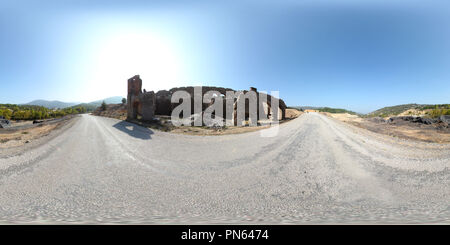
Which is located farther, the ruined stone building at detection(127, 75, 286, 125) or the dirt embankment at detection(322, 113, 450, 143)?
the ruined stone building at detection(127, 75, 286, 125)

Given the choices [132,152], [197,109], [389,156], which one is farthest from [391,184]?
[197,109]

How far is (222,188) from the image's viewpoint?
331 cm

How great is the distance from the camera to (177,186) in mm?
3412

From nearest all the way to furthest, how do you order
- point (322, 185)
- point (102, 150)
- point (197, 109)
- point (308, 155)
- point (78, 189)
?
point (78, 189) < point (322, 185) < point (308, 155) < point (102, 150) < point (197, 109)

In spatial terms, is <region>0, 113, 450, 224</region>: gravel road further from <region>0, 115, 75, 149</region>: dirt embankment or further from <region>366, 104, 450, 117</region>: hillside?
<region>366, 104, 450, 117</region>: hillside

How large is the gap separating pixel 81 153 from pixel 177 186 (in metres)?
4.65

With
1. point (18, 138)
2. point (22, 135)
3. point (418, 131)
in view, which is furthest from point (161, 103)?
point (418, 131)

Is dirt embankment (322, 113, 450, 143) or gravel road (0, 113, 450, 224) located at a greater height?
dirt embankment (322, 113, 450, 143)

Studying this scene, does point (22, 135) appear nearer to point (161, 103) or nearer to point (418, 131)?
point (161, 103)

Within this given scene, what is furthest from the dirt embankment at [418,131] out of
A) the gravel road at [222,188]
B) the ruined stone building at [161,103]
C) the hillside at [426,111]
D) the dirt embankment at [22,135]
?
the dirt embankment at [22,135]

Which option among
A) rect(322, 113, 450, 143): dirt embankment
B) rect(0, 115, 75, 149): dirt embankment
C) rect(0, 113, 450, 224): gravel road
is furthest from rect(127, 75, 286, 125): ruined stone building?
rect(0, 113, 450, 224): gravel road

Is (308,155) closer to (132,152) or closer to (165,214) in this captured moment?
(165,214)

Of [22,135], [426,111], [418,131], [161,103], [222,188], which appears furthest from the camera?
[426,111]

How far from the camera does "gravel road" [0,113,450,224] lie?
2.58 meters
